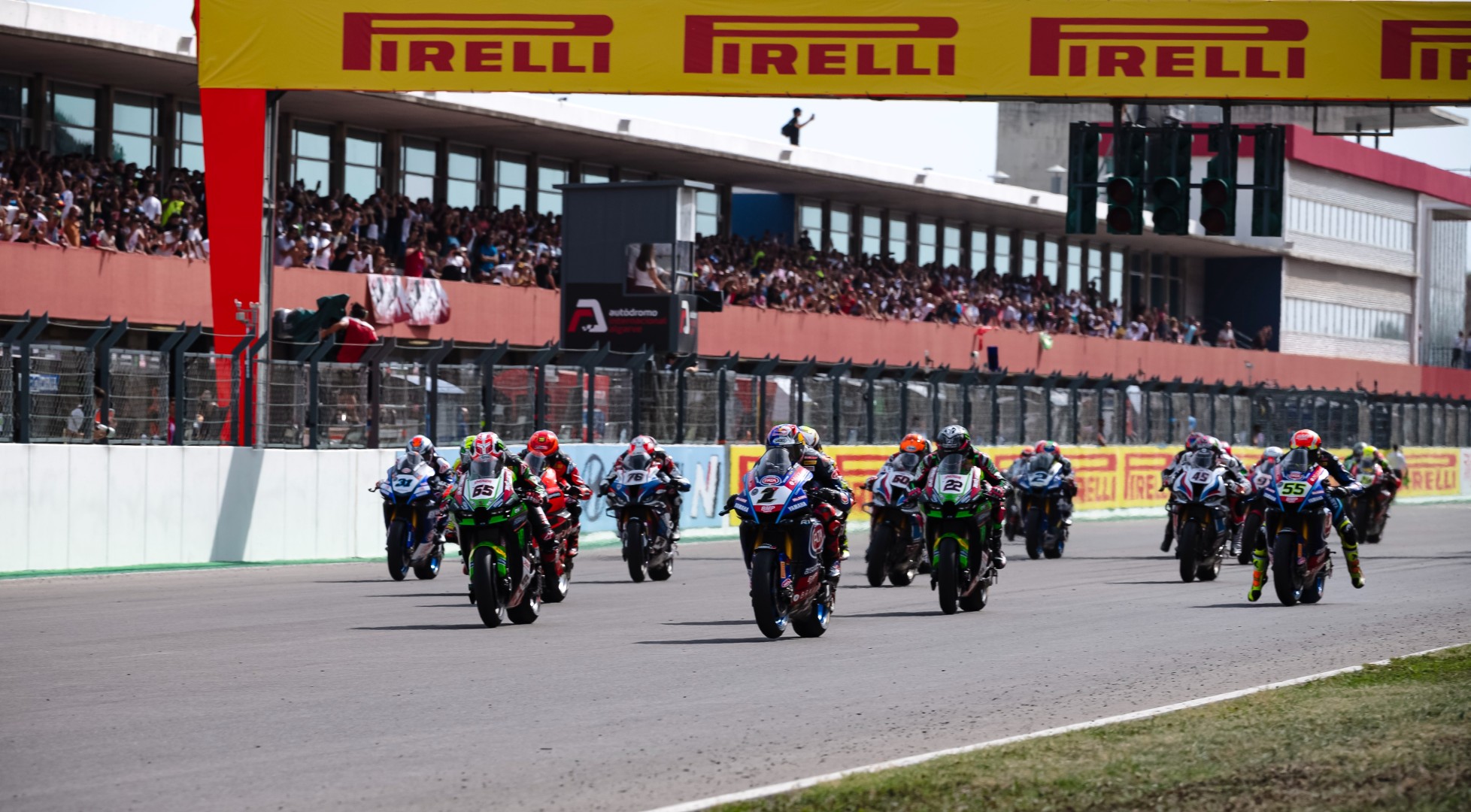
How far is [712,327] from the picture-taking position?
39.8m

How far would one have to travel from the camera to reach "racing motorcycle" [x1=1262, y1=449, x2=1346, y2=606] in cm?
Result: 1669

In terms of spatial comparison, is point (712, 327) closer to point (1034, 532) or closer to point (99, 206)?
point (99, 206)

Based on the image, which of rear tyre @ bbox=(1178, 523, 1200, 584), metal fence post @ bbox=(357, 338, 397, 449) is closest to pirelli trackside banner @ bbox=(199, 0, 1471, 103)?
metal fence post @ bbox=(357, 338, 397, 449)

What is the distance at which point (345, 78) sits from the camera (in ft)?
77.2

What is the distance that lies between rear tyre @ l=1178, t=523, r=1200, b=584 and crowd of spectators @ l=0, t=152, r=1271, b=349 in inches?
462

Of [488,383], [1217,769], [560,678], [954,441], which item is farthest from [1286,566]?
[488,383]

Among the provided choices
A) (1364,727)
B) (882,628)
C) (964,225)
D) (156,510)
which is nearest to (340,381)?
(156,510)

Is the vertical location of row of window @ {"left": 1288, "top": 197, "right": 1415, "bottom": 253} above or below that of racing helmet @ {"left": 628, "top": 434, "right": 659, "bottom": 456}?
above

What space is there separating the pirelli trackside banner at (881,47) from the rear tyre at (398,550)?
19.6 feet

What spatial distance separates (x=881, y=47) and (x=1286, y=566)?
847 cm

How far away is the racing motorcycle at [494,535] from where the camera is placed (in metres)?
14.2

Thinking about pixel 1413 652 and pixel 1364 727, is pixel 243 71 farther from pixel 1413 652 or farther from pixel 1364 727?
pixel 1364 727

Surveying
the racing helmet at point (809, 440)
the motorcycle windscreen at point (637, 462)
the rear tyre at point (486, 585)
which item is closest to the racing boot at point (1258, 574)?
the racing helmet at point (809, 440)

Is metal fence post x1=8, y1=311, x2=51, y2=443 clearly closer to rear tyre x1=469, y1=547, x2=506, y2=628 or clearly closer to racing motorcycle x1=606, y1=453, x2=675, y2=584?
racing motorcycle x1=606, y1=453, x2=675, y2=584
